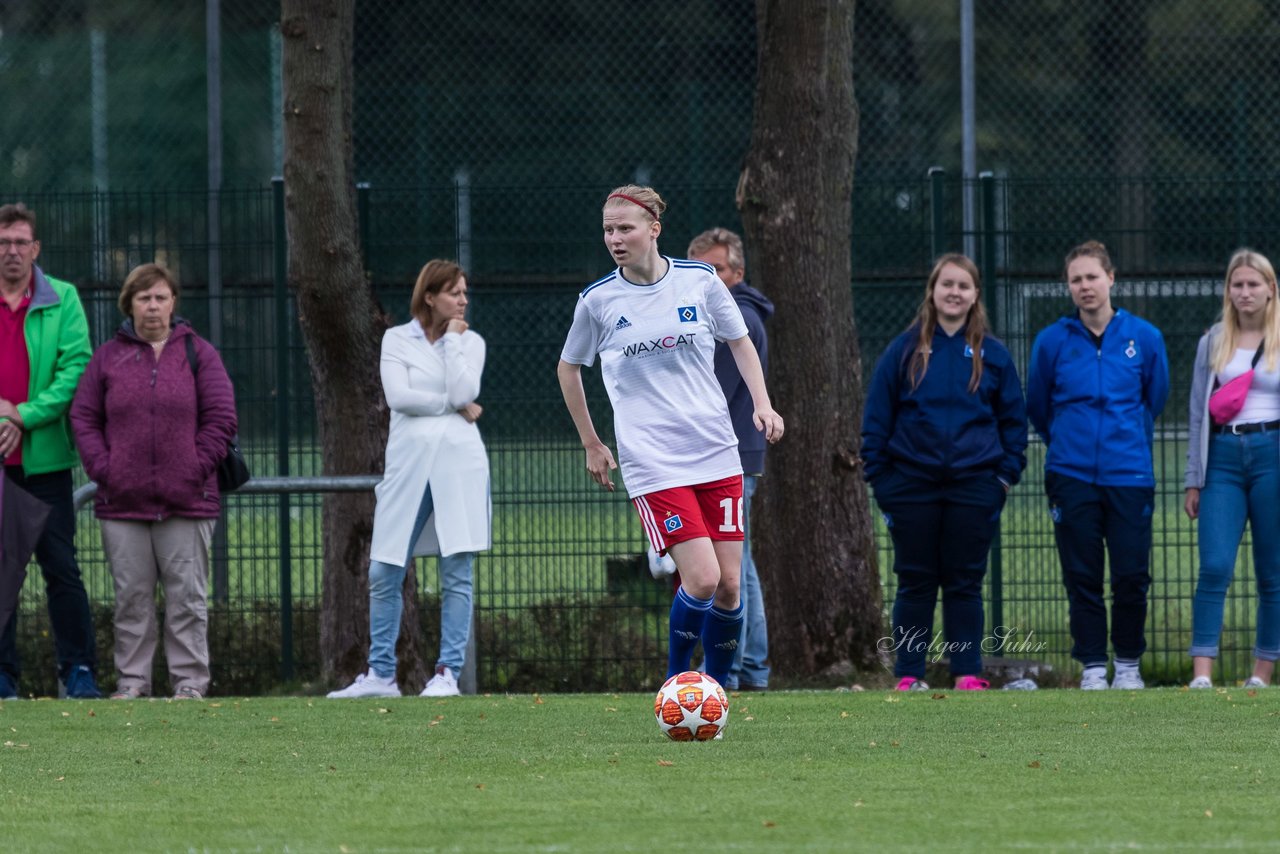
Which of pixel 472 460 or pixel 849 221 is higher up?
pixel 849 221

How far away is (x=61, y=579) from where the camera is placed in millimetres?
9477

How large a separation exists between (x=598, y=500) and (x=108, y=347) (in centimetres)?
291

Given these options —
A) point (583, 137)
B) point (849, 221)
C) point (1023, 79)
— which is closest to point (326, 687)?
point (849, 221)

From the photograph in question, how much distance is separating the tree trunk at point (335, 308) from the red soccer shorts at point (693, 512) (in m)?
3.68

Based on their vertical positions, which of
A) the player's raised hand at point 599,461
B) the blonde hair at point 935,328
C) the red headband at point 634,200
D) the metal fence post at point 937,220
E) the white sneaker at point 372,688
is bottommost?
the white sneaker at point 372,688

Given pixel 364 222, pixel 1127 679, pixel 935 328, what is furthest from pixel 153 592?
pixel 1127 679

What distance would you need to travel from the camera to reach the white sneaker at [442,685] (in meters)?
9.09

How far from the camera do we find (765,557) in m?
10.4

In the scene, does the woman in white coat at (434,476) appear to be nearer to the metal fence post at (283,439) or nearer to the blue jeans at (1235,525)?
the metal fence post at (283,439)

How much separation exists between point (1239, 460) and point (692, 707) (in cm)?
374

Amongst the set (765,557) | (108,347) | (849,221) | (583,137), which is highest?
(583,137)

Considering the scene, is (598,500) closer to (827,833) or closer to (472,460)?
(472,460)

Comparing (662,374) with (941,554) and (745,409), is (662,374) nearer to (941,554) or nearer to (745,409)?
(745,409)

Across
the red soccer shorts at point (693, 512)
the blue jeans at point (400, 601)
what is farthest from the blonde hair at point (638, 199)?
the blue jeans at point (400, 601)
